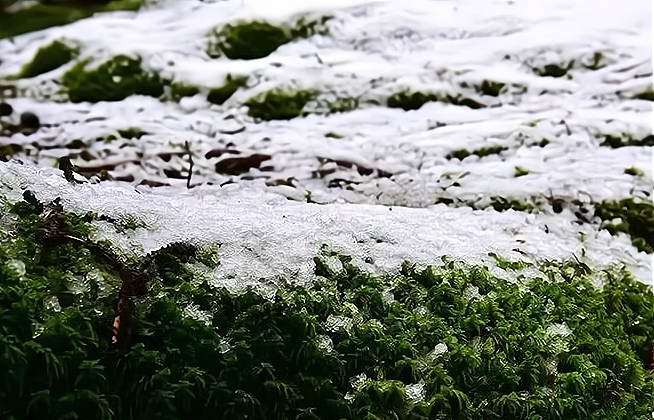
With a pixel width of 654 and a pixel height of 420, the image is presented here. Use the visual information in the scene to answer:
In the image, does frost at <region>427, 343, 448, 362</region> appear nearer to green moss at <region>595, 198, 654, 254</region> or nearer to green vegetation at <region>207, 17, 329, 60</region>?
green moss at <region>595, 198, 654, 254</region>

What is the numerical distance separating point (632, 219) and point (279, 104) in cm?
178

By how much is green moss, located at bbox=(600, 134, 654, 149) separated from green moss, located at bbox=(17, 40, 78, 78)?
2864mm

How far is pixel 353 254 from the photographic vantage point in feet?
6.26

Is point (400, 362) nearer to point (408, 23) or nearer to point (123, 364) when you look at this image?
point (123, 364)

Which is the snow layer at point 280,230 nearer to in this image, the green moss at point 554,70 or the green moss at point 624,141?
the green moss at point 624,141

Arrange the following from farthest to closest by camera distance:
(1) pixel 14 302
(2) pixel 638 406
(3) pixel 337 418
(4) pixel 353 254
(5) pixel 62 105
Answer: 1. (5) pixel 62 105
2. (4) pixel 353 254
3. (2) pixel 638 406
4. (3) pixel 337 418
5. (1) pixel 14 302

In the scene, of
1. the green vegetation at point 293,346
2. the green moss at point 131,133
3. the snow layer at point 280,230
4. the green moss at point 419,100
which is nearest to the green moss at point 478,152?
the green moss at point 419,100

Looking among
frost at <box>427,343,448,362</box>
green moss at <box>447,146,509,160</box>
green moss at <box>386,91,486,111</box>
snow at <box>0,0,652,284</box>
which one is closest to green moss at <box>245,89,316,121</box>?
snow at <box>0,0,652,284</box>

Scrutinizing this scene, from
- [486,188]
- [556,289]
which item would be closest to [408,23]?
[486,188]

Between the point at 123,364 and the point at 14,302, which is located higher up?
the point at 14,302

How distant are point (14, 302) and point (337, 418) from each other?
0.74 meters

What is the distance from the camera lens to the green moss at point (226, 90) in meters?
3.49

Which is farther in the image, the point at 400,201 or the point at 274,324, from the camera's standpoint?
the point at 400,201

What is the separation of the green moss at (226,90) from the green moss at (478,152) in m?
1.18
